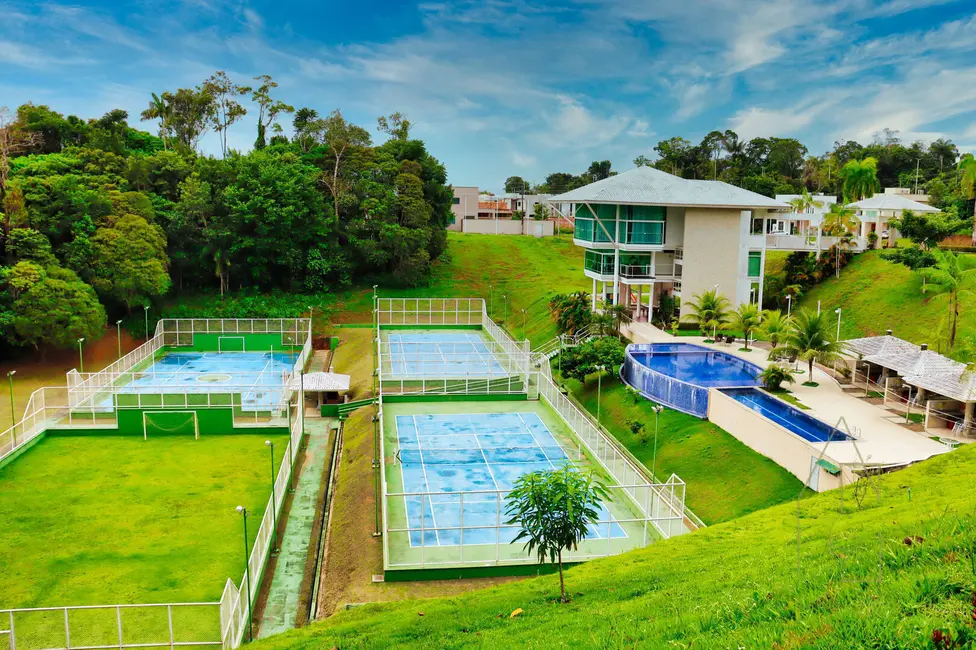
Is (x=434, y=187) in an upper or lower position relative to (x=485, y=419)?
upper

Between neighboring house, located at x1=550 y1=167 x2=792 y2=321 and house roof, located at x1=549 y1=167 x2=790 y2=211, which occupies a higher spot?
house roof, located at x1=549 y1=167 x2=790 y2=211

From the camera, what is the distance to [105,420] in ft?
107

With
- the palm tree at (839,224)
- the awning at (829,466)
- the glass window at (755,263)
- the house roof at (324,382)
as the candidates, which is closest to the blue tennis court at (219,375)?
the house roof at (324,382)

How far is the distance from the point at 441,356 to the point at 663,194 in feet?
49.8

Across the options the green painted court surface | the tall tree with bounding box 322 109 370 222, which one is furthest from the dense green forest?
the green painted court surface

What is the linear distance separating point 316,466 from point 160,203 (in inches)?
1383

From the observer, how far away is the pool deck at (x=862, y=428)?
69.9 ft

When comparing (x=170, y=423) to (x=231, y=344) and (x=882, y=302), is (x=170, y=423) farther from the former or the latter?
(x=882, y=302)

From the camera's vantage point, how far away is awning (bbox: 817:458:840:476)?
20.5 m

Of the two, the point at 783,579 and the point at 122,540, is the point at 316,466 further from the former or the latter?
the point at 783,579

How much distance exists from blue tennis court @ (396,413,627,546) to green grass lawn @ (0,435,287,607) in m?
5.12

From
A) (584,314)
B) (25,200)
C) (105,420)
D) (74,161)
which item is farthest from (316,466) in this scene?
(74,161)

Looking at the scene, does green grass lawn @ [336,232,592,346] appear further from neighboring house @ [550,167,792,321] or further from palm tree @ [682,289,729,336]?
palm tree @ [682,289,729,336]

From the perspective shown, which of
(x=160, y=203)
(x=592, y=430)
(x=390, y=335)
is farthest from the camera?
(x=160, y=203)
